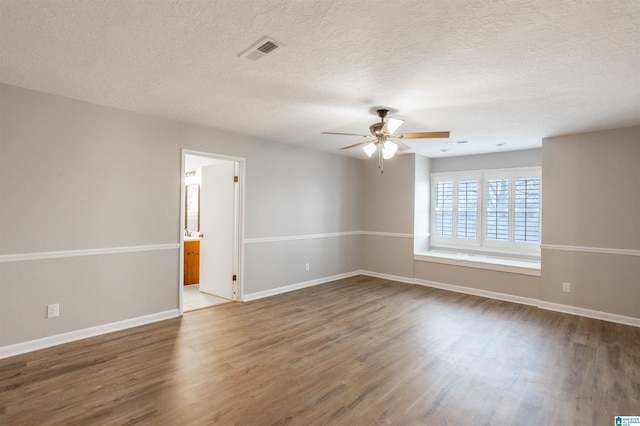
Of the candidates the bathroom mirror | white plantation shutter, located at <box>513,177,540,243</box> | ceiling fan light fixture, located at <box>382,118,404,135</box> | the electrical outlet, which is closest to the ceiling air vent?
ceiling fan light fixture, located at <box>382,118,404,135</box>

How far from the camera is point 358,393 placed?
244 centimetres

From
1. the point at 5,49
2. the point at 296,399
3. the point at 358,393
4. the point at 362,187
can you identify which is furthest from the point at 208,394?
the point at 362,187

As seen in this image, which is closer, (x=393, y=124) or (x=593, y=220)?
(x=393, y=124)

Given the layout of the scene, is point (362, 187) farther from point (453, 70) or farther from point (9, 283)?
point (9, 283)

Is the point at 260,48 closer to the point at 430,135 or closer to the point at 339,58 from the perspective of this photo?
the point at 339,58

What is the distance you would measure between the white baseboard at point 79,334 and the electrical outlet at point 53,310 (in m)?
0.21

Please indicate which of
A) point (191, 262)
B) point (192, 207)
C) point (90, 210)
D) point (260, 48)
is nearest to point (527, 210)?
point (260, 48)

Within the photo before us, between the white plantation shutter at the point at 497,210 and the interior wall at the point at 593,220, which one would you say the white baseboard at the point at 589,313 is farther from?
the white plantation shutter at the point at 497,210

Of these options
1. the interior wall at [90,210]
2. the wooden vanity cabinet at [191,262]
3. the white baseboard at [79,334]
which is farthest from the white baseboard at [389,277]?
the white baseboard at [79,334]

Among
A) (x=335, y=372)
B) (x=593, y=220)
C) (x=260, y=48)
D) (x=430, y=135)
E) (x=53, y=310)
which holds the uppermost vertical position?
(x=260, y=48)

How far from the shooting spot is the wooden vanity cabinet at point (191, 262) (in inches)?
233

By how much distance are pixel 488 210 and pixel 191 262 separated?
19.0ft

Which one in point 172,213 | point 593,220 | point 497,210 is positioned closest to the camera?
point 172,213

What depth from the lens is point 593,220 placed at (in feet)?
14.0
